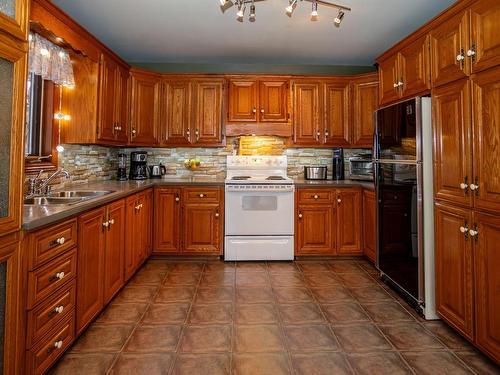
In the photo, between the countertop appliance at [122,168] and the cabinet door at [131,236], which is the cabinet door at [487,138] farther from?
the countertop appliance at [122,168]

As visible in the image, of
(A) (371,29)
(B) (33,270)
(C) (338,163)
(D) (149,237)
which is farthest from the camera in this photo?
(C) (338,163)

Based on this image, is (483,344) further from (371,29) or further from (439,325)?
(371,29)

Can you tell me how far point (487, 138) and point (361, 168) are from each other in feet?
7.39

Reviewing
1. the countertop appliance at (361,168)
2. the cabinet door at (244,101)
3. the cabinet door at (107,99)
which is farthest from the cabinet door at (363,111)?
the cabinet door at (107,99)

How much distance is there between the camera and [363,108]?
3922 mm

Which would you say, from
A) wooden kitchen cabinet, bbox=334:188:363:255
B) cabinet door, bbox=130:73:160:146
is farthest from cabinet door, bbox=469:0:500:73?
cabinet door, bbox=130:73:160:146

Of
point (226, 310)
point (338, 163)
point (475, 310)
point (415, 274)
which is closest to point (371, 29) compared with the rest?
point (338, 163)

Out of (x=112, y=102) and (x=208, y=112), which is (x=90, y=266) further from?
(x=208, y=112)

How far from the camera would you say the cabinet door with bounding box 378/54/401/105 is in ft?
8.74

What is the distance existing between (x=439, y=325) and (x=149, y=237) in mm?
2735

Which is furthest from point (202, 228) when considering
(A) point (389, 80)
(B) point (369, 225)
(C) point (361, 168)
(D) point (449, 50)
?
(D) point (449, 50)

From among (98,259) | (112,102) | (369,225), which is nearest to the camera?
(98,259)

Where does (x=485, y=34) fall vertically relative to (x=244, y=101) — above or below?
below

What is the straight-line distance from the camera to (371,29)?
3232 millimetres
